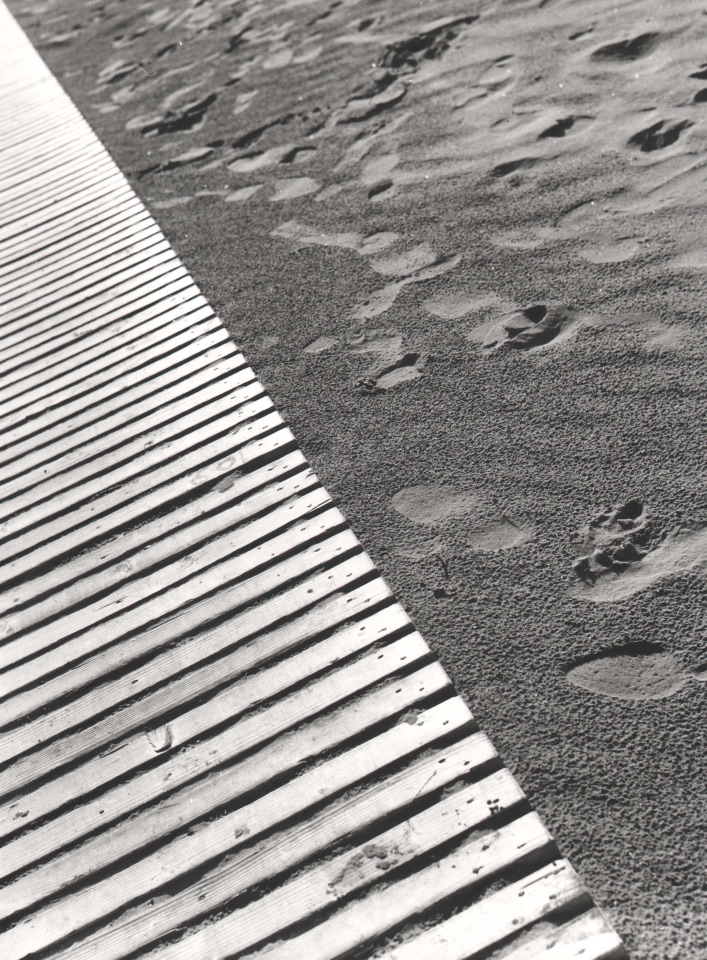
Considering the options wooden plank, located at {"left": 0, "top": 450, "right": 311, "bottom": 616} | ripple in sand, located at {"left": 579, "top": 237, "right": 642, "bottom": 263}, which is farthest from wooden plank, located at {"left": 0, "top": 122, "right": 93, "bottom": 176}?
wooden plank, located at {"left": 0, "top": 450, "right": 311, "bottom": 616}

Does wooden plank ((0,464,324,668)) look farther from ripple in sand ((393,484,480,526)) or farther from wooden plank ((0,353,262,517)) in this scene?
wooden plank ((0,353,262,517))

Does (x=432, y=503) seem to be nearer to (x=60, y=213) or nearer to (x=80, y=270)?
(x=80, y=270)

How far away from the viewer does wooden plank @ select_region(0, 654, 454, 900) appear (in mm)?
1799

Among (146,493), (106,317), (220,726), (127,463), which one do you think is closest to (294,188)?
(106,317)

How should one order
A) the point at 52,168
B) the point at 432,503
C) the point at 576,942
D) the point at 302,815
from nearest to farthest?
the point at 576,942, the point at 302,815, the point at 432,503, the point at 52,168

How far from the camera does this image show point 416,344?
2.87 metres

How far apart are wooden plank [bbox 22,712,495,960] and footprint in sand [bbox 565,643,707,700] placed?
247 millimetres

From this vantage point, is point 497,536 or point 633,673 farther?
point 497,536

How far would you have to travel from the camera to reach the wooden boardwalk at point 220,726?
1596 mm

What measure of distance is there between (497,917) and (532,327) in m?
1.74

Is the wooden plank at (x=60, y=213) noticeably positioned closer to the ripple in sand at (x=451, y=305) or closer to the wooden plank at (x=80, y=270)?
the wooden plank at (x=80, y=270)

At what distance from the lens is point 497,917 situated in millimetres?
1528

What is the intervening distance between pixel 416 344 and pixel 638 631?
1275mm

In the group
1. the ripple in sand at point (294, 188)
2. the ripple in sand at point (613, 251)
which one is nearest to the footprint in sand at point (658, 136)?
the ripple in sand at point (613, 251)
